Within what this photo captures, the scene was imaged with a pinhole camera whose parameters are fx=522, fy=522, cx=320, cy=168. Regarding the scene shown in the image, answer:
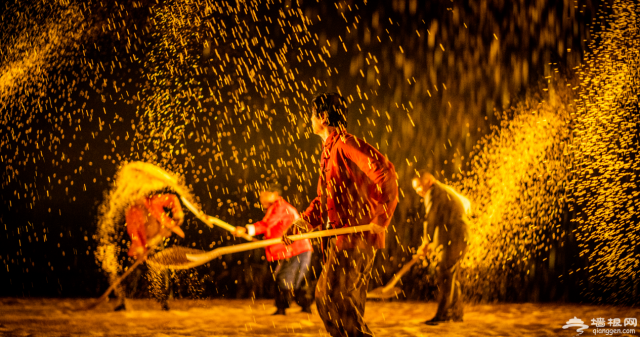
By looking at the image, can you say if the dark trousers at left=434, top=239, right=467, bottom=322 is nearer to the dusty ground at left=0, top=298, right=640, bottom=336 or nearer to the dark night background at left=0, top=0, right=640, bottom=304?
the dusty ground at left=0, top=298, right=640, bottom=336

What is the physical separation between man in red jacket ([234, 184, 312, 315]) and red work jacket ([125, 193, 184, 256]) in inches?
42.4

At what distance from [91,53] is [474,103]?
551cm

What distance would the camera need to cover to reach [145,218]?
20.6ft

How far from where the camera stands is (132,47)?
24.7 ft

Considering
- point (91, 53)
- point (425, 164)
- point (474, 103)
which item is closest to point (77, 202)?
point (91, 53)

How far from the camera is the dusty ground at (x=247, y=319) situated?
4.98 meters

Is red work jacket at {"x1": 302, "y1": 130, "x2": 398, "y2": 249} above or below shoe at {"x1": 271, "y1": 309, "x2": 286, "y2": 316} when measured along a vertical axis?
above

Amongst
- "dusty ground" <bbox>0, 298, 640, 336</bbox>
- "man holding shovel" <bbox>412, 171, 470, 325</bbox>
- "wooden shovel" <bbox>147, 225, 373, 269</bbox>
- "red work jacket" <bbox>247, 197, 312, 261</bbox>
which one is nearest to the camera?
"wooden shovel" <bbox>147, 225, 373, 269</bbox>

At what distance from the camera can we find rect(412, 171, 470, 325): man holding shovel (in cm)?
530

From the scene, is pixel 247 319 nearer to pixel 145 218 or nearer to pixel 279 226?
pixel 279 226

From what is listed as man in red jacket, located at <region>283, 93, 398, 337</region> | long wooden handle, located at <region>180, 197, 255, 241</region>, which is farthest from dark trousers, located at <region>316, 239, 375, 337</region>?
long wooden handle, located at <region>180, 197, 255, 241</region>

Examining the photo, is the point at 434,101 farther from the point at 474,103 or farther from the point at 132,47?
the point at 132,47

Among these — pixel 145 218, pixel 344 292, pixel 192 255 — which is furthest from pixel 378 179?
pixel 145 218

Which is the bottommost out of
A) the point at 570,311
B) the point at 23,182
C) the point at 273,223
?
the point at 570,311
